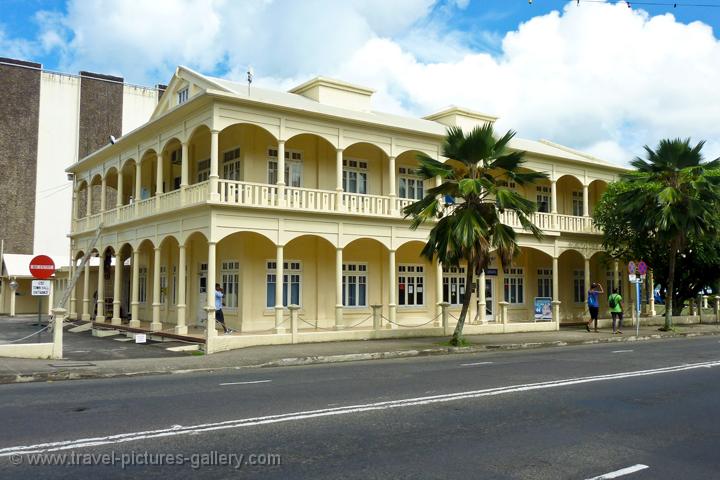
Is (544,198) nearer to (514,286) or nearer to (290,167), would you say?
(514,286)

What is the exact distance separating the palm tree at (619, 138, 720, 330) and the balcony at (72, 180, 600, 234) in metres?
5.22

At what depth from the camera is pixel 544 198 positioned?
3319cm

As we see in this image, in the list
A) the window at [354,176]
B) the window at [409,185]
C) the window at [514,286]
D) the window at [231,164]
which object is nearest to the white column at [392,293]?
the window at [354,176]

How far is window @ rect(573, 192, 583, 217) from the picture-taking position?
34.6 meters

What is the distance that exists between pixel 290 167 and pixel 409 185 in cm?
580

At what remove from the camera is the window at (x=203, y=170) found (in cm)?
2666

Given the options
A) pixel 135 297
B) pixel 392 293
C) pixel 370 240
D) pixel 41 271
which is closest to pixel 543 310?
pixel 392 293

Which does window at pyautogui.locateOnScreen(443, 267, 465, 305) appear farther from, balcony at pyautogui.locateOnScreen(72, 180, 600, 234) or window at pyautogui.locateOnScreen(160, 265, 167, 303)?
window at pyautogui.locateOnScreen(160, 265, 167, 303)

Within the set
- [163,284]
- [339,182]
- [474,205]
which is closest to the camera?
[474,205]

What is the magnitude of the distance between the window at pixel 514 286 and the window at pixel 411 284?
5.10 m

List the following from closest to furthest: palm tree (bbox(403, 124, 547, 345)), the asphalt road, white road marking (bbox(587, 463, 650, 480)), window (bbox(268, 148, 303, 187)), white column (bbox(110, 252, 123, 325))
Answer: white road marking (bbox(587, 463, 650, 480)) < the asphalt road < palm tree (bbox(403, 124, 547, 345)) < window (bbox(268, 148, 303, 187)) < white column (bbox(110, 252, 123, 325))

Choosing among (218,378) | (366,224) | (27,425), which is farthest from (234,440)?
(366,224)

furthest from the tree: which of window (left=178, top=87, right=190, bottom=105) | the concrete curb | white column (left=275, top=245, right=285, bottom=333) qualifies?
window (left=178, top=87, right=190, bottom=105)

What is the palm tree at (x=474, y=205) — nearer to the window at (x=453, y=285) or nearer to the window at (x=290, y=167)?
the window at (x=290, y=167)
